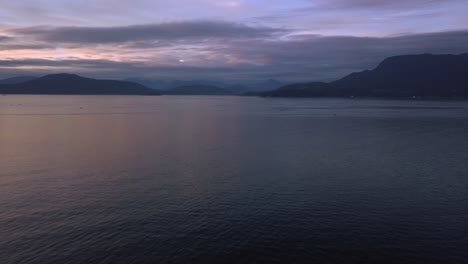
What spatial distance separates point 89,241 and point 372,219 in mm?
27034

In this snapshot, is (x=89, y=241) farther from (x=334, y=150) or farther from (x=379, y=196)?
(x=334, y=150)

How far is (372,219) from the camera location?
131 feet

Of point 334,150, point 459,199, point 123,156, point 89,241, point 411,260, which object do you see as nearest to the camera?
point 411,260

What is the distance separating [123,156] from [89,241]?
41629 millimetres

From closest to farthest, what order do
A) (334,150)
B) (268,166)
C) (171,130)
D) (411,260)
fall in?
(411,260)
(268,166)
(334,150)
(171,130)

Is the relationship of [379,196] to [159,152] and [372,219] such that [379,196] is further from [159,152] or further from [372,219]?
[159,152]

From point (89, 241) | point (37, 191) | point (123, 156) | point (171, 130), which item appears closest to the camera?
point (89, 241)

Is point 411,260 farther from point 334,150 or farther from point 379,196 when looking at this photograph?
point 334,150

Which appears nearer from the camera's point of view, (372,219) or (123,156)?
(372,219)

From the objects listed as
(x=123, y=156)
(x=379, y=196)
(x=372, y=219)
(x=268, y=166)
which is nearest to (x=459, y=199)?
(x=379, y=196)

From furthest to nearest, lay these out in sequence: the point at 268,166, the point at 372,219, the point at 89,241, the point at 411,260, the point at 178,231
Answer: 1. the point at 268,166
2. the point at 372,219
3. the point at 178,231
4. the point at 89,241
5. the point at 411,260

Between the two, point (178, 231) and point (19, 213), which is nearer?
point (178, 231)

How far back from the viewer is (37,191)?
49375 millimetres

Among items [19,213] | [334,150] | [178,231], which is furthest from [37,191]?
[334,150]
